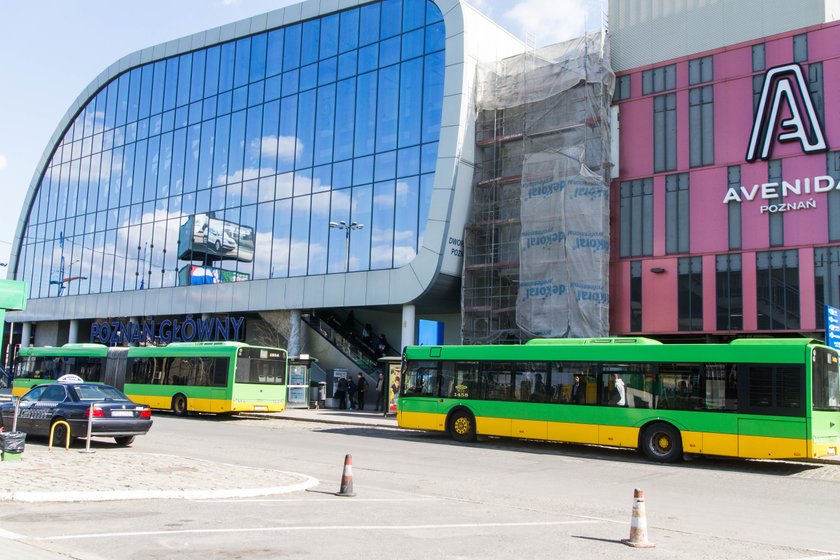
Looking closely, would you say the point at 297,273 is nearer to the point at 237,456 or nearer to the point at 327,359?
the point at 327,359

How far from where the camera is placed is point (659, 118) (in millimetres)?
32500

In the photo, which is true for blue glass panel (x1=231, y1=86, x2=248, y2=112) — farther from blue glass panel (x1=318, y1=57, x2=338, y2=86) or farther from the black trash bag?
the black trash bag

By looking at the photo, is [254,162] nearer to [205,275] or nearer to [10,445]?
[205,275]

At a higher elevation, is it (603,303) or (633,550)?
(603,303)

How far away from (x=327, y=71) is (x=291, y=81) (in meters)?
2.95

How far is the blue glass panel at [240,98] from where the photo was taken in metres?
47.3

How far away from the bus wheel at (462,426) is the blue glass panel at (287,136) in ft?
84.1

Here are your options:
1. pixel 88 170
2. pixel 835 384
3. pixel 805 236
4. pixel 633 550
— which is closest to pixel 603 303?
pixel 805 236

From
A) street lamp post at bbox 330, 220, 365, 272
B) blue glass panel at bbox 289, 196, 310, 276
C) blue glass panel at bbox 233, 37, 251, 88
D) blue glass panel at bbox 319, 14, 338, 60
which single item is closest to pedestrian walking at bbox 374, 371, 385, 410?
street lamp post at bbox 330, 220, 365, 272

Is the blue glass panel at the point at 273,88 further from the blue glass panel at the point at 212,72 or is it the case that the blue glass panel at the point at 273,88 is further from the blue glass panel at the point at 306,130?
the blue glass panel at the point at 212,72

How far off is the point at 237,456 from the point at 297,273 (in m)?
26.0

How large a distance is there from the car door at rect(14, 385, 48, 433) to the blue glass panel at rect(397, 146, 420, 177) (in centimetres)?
2290

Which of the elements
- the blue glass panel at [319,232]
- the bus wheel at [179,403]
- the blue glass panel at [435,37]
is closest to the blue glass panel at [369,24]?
the blue glass panel at [435,37]

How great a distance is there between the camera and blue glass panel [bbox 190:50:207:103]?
166ft
